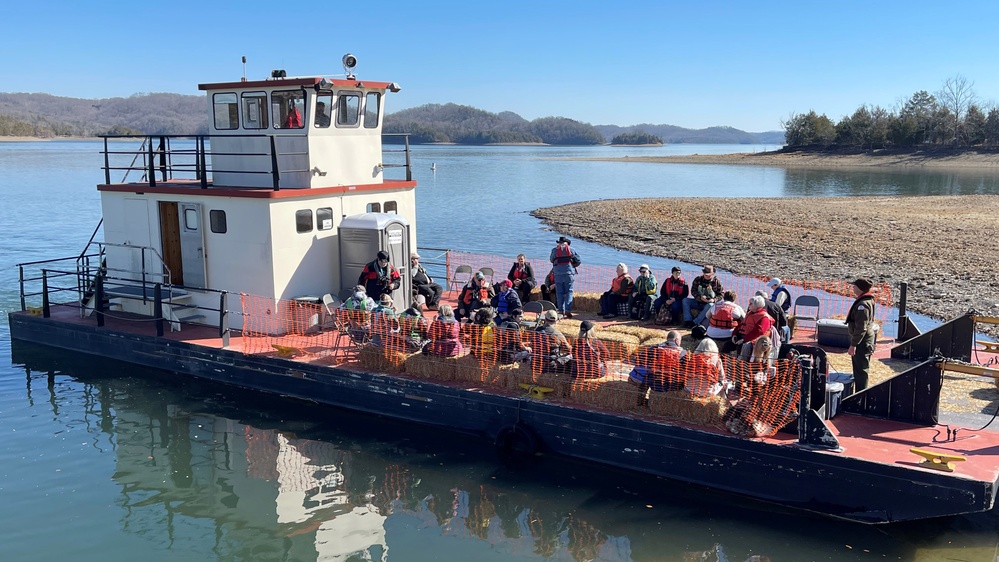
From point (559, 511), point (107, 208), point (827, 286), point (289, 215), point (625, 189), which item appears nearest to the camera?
point (559, 511)

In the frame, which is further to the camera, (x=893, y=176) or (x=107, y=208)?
(x=893, y=176)

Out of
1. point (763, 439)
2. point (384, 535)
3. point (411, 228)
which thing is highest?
point (411, 228)

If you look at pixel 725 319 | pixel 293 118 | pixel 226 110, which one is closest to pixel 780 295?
pixel 725 319

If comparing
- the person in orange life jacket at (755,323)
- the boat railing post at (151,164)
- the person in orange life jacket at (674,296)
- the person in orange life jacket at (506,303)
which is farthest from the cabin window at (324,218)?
the person in orange life jacket at (755,323)

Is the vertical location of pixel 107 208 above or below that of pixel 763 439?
above

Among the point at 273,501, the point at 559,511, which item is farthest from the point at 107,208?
the point at 559,511

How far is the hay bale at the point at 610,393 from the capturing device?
10180mm

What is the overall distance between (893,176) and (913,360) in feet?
237

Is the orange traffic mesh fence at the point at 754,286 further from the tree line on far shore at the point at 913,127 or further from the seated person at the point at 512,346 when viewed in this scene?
the tree line on far shore at the point at 913,127

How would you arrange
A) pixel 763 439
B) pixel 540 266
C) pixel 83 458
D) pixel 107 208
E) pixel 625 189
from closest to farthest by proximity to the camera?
pixel 763 439 < pixel 83 458 < pixel 107 208 < pixel 540 266 < pixel 625 189

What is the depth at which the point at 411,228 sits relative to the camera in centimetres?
1561

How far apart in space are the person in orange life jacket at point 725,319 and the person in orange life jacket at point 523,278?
4.68 meters

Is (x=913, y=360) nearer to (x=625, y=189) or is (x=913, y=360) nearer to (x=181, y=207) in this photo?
(x=181, y=207)

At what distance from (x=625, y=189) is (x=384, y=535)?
65.0m
